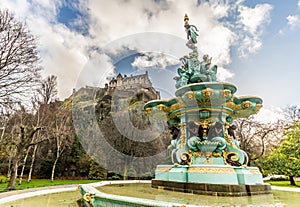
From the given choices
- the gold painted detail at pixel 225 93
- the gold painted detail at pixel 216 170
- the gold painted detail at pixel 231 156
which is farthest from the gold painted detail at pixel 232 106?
the gold painted detail at pixel 216 170

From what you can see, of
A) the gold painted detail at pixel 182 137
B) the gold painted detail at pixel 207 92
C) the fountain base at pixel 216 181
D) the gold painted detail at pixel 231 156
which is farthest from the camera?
the gold painted detail at pixel 182 137

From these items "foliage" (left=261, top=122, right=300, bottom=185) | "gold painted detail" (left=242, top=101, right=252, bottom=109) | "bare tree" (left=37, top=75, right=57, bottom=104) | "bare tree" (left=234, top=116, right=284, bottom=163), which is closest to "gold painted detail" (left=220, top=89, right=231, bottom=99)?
"gold painted detail" (left=242, top=101, right=252, bottom=109)

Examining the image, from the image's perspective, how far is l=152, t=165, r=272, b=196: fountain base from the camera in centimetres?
529

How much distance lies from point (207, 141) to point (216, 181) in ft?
4.60

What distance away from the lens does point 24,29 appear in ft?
37.6

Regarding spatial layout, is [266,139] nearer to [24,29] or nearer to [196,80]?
[196,80]

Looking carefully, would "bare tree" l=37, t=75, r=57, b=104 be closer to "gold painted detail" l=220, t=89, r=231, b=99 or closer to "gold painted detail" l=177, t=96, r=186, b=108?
"gold painted detail" l=177, t=96, r=186, b=108

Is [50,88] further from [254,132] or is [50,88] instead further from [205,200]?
[254,132]

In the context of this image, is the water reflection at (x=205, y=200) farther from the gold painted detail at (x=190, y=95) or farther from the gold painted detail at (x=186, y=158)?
the gold painted detail at (x=190, y=95)

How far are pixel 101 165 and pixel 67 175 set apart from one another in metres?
6.29

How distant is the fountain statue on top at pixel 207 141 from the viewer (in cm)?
570

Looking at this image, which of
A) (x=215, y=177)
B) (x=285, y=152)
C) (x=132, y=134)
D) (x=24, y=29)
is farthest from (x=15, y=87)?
(x=285, y=152)

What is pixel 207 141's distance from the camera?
6.71 metres

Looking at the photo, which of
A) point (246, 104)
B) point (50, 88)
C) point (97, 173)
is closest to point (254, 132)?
point (97, 173)
